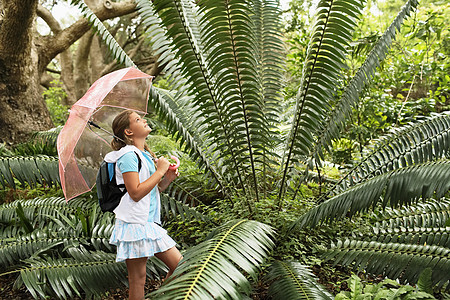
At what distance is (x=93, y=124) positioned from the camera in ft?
6.66

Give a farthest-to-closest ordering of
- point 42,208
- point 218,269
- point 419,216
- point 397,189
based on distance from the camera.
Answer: point 42,208 → point 419,216 → point 397,189 → point 218,269

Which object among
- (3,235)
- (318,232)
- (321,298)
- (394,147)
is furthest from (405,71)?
(3,235)

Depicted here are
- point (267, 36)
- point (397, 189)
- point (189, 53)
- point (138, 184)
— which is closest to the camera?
point (138, 184)

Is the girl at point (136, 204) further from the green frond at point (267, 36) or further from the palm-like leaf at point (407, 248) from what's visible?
Answer: the green frond at point (267, 36)

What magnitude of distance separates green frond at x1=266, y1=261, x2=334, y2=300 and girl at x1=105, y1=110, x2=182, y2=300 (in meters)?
0.58

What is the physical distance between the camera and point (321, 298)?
185 cm

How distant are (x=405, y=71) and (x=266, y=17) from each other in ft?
9.51

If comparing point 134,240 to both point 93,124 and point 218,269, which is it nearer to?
point 218,269

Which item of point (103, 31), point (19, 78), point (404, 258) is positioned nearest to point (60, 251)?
point (103, 31)

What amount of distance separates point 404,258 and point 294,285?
609mm

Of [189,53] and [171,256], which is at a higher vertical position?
[189,53]

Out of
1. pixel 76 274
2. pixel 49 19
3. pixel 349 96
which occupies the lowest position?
pixel 76 274

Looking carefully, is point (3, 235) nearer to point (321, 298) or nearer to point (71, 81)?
point (321, 298)

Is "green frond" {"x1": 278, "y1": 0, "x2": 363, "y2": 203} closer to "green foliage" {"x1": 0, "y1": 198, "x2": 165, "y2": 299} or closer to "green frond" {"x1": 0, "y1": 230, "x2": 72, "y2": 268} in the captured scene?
"green foliage" {"x1": 0, "y1": 198, "x2": 165, "y2": 299}
